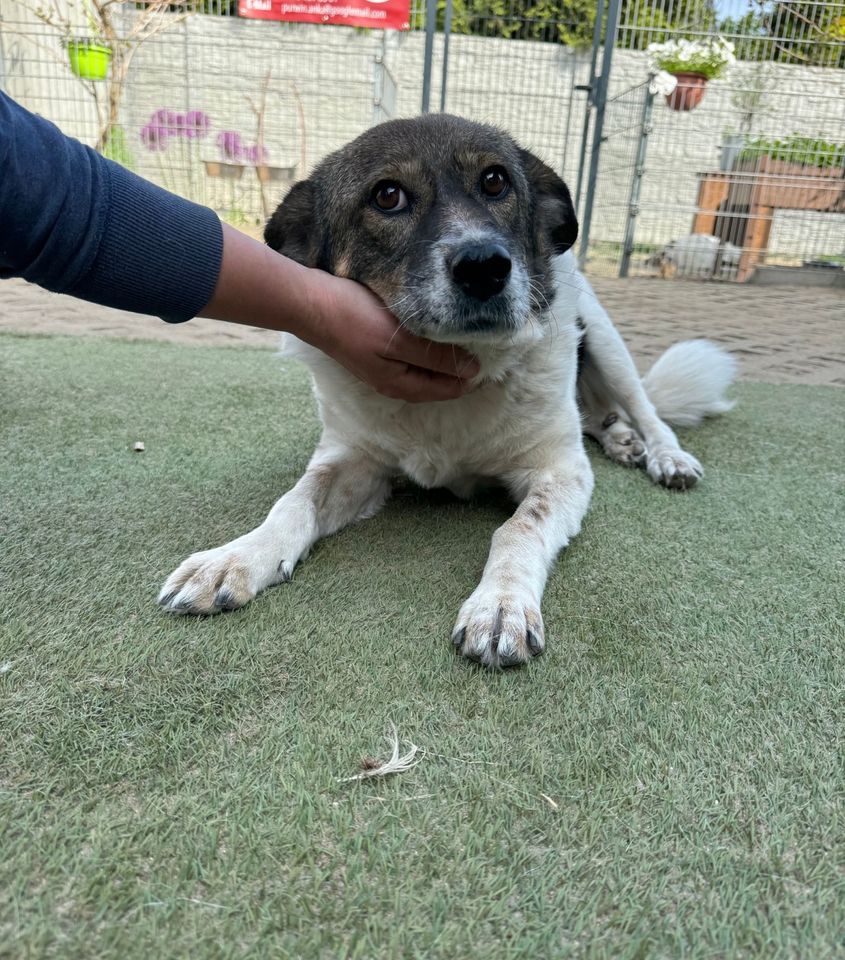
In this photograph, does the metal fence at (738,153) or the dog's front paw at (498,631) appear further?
the metal fence at (738,153)

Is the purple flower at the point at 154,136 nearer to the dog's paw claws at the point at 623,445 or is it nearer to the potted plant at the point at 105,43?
the potted plant at the point at 105,43

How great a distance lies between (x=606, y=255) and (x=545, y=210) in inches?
273

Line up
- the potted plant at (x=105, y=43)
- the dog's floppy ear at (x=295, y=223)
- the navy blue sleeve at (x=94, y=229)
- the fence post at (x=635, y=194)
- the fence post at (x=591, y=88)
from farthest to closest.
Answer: the fence post at (x=635, y=194)
the fence post at (x=591, y=88)
the potted plant at (x=105, y=43)
the dog's floppy ear at (x=295, y=223)
the navy blue sleeve at (x=94, y=229)

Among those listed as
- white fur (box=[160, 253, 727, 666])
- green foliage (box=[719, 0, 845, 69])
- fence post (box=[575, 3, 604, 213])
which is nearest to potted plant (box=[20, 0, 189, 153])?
fence post (box=[575, 3, 604, 213])

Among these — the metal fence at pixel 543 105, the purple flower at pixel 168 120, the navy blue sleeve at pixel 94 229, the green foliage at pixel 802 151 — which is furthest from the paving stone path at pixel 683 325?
the purple flower at pixel 168 120

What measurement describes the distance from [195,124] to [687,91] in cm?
503

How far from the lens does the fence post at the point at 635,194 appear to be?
24.0ft

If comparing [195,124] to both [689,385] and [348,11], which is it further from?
[689,385]

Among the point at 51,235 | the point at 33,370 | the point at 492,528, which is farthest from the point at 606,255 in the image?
the point at 51,235

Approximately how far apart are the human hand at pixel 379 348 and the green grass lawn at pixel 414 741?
1.09ft

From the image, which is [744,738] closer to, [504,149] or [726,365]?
[504,149]

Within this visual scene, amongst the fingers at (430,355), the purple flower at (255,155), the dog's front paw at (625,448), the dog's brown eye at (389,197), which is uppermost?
the dog's brown eye at (389,197)

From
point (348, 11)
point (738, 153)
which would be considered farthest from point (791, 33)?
point (348, 11)

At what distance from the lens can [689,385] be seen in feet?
8.39
